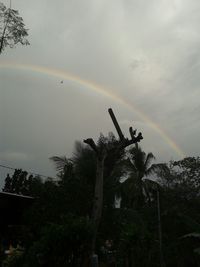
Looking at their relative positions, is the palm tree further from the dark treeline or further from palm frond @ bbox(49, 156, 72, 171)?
palm frond @ bbox(49, 156, 72, 171)

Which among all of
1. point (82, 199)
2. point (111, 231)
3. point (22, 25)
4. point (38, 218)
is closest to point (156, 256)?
point (111, 231)

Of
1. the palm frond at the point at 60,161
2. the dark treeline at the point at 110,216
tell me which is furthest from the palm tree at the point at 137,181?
the palm frond at the point at 60,161

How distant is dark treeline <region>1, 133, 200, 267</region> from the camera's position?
8.26 meters

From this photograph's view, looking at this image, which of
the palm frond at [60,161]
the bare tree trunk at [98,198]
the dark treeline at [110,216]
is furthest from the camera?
the palm frond at [60,161]

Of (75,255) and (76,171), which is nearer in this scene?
(75,255)

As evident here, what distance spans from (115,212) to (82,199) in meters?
2.28

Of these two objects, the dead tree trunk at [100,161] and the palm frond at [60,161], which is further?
the palm frond at [60,161]

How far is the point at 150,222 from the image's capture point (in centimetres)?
2403

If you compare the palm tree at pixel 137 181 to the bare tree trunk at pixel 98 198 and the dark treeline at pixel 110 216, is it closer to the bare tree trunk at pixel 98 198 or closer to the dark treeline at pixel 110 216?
the dark treeline at pixel 110 216

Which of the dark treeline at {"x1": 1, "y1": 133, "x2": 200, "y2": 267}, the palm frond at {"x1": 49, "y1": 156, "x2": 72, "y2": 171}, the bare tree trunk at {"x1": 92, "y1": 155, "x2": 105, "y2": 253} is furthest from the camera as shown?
the palm frond at {"x1": 49, "y1": 156, "x2": 72, "y2": 171}

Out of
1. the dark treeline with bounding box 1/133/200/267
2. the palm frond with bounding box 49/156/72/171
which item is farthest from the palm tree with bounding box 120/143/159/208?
the palm frond with bounding box 49/156/72/171

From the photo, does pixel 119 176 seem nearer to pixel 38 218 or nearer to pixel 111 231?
pixel 111 231

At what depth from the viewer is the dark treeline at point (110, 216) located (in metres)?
8.26

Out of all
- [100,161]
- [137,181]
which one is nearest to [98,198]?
[100,161]
